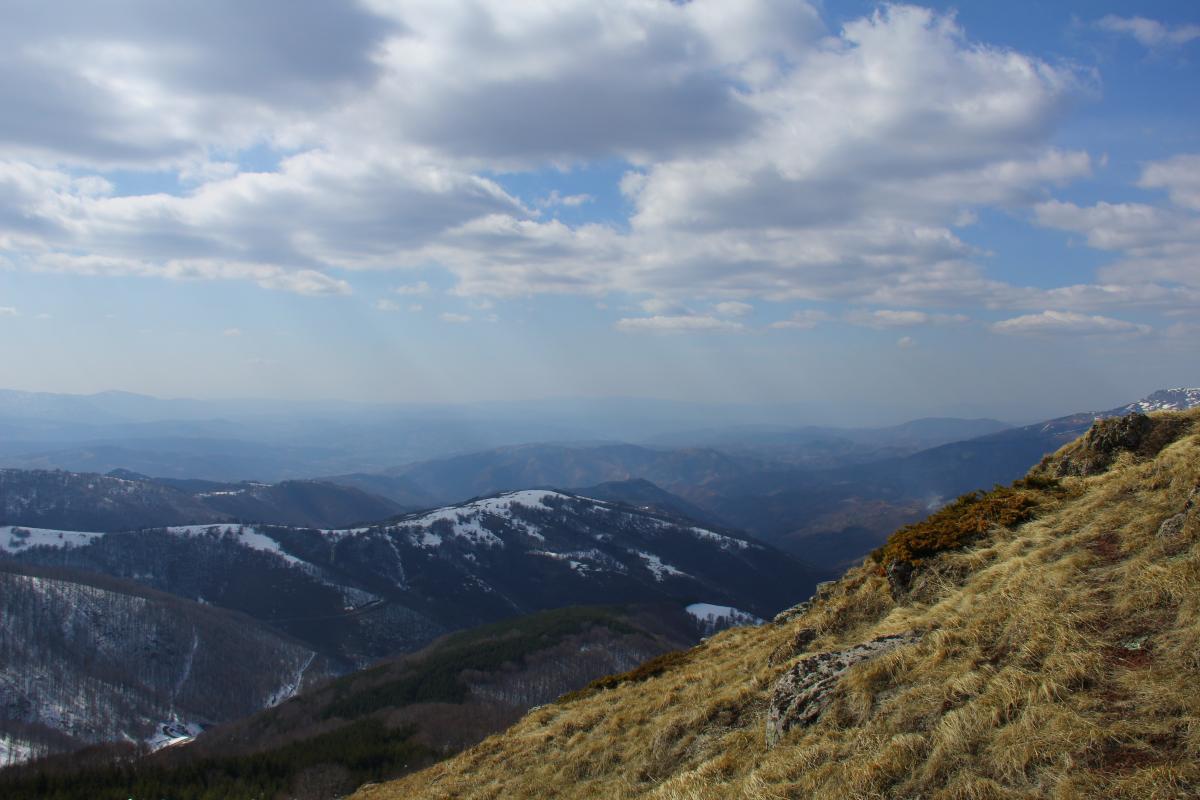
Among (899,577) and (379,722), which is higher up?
(899,577)

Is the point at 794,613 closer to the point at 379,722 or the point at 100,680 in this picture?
the point at 379,722

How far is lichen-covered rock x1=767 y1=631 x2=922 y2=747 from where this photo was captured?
43.0ft

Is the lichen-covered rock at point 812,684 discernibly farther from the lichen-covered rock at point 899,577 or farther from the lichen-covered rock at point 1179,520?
the lichen-covered rock at point 1179,520

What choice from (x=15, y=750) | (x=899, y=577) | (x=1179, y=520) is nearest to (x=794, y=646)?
(x=899, y=577)

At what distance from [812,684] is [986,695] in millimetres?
3881

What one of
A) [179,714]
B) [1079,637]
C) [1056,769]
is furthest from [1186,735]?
[179,714]

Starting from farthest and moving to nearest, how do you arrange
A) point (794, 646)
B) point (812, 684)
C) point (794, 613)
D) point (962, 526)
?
1. point (794, 613)
2. point (962, 526)
3. point (794, 646)
4. point (812, 684)

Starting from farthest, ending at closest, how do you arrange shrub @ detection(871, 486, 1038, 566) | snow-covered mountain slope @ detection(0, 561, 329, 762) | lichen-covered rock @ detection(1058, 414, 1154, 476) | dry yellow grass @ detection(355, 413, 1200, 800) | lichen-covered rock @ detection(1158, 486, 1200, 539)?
snow-covered mountain slope @ detection(0, 561, 329, 762), lichen-covered rock @ detection(1058, 414, 1154, 476), shrub @ detection(871, 486, 1038, 566), lichen-covered rock @ detection(1158, 486, 1200, 539), dry yellow grass @ detection(355, 413, 1200, 800)

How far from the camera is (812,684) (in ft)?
45.2

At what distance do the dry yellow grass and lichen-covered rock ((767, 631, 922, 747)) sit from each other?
0.38 meters

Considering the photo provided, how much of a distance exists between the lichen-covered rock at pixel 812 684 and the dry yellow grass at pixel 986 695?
0.38 meters

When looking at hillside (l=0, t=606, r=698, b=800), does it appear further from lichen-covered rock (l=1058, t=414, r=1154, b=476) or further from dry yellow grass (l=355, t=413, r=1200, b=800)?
lichen-covered rock (l=1058, t=414, r=1154, b=476)

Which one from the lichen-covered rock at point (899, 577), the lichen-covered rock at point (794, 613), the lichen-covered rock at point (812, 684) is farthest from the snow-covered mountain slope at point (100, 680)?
the lichen-covered rock at point (899, 577)

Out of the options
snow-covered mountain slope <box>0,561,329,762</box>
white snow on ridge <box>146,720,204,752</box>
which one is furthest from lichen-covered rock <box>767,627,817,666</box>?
white snow on ridge <box>146,720,204,752</box>
